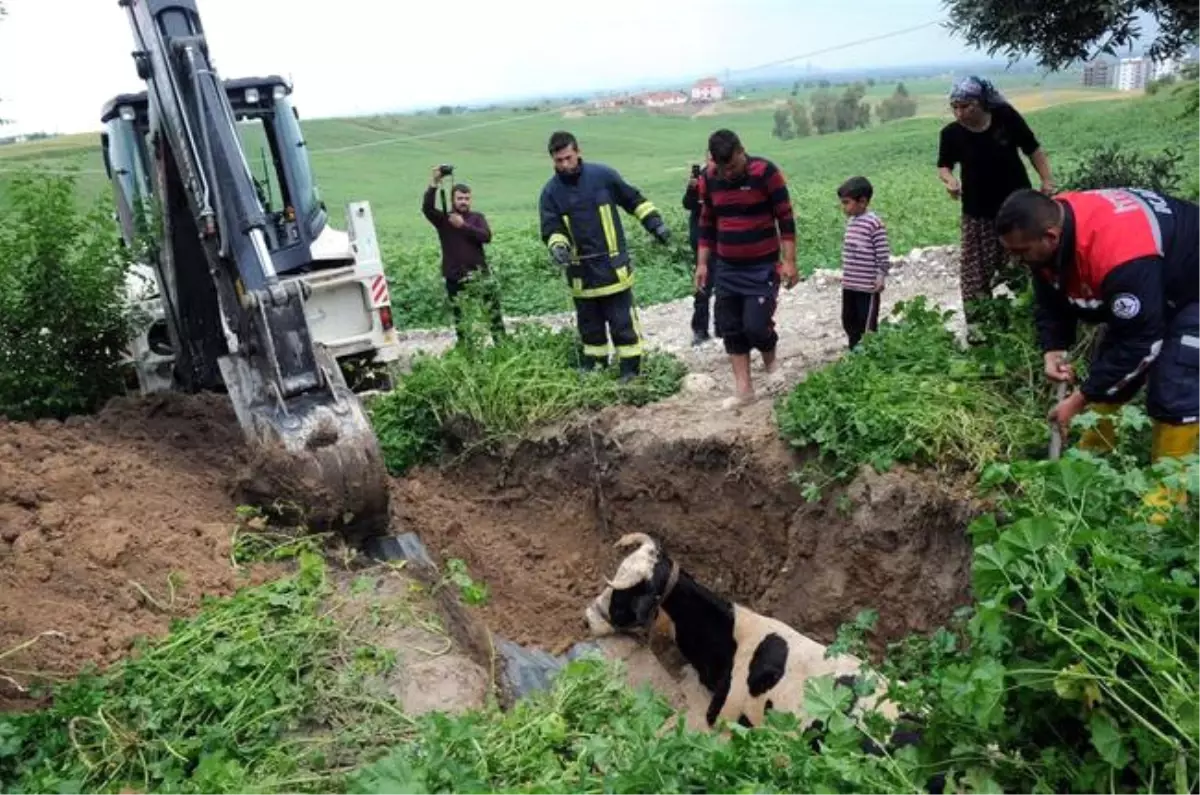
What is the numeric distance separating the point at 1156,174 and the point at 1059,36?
1524 millimetres

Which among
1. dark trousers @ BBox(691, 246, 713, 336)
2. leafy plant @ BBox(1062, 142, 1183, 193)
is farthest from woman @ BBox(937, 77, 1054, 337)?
dark trousers @ BBox(691, 246, 713, 336)

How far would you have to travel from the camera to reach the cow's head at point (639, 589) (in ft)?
17.5

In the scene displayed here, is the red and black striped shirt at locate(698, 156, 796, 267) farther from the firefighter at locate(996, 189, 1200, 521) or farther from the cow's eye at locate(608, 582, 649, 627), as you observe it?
the firefighter at locate(996, 189, 1200, 521)

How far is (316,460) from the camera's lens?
17.0ft

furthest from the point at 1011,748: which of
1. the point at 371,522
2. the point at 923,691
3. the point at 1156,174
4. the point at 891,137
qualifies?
the point at 891,137

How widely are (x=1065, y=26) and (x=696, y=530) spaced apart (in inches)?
165

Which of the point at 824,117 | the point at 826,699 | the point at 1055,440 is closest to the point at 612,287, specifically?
the point at 1055,440

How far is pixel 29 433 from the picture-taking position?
5.96 meters

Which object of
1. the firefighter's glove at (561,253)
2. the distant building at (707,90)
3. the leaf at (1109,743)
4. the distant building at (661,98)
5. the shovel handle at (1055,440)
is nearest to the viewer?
the leaf at (1109,743)

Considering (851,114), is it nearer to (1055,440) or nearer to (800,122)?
(800,122)

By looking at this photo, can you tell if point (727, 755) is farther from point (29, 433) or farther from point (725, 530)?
point (29, 433)

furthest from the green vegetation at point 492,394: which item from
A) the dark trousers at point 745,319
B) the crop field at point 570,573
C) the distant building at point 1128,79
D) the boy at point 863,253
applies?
the distant building at point 1128,79

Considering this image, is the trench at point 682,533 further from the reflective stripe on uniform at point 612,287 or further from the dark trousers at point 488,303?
the dark trousers at point 488,303

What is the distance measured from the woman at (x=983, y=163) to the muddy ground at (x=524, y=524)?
4.99 ft
